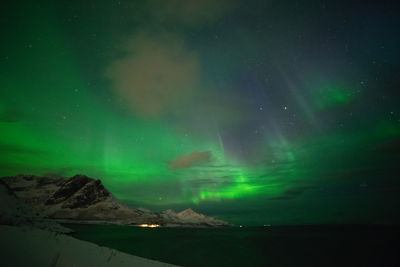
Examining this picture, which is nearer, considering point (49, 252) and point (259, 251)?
point (49, 252)

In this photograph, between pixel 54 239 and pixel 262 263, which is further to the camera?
pixel 262 263

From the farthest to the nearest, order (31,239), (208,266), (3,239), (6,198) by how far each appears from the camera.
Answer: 1. (6,198)
2. (208,266)
3. (31,239)
4. (3,239)

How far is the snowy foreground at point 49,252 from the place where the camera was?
9.74m

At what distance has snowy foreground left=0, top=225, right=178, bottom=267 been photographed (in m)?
9.74

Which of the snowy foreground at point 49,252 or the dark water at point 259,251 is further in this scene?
the dark water at point 259,251

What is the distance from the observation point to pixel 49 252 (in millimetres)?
10641

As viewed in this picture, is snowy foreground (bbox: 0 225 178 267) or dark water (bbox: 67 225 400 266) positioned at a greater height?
snowy foreground (bbox: 0 225 178 267)

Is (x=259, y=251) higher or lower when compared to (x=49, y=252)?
lower

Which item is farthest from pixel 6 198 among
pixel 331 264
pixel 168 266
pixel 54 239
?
pixel 331 264

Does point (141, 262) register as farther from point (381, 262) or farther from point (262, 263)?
point (381, 262)

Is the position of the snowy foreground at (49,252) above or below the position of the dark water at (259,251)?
above

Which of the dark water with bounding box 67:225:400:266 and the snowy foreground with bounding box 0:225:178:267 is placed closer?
the snowy foreground with bounding box 0:225:178:267

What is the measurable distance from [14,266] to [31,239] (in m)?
1.83

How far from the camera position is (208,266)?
3102 centimetres
